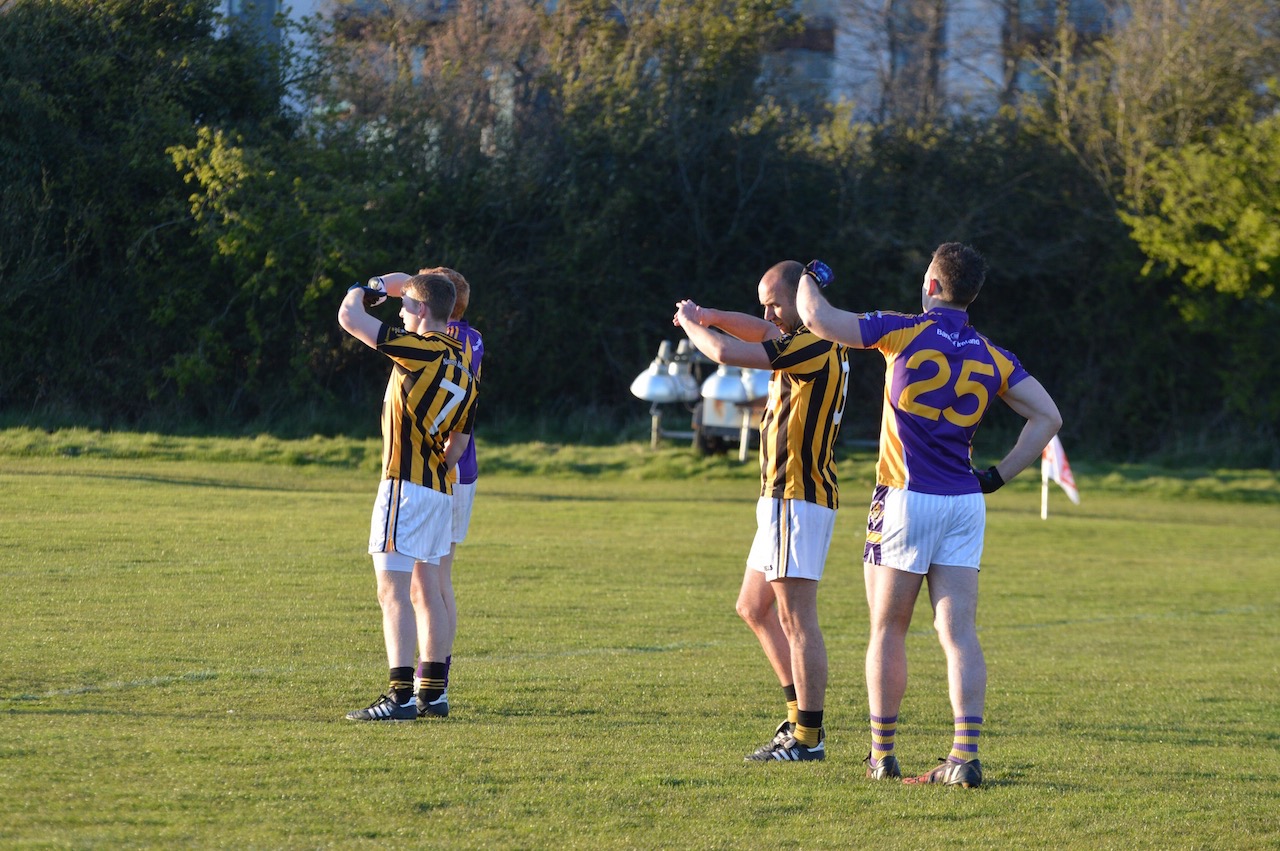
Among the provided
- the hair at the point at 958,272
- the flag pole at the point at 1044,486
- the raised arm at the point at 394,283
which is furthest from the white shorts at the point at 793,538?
the flag pole at the point at 1044,486

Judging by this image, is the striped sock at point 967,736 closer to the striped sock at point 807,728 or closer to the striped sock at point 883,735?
the striped sock at point 883,735

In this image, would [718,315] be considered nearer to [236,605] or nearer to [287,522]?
[236,605]

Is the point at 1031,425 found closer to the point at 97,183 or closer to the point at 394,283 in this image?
the point at 394,283

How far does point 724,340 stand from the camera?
5805mm

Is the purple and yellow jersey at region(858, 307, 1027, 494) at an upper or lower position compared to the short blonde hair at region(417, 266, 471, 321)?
lower

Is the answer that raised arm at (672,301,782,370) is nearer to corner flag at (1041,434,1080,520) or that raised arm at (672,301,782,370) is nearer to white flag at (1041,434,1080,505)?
white flag at (1041,434,1080,505)

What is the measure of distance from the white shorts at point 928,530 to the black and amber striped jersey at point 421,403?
203cm

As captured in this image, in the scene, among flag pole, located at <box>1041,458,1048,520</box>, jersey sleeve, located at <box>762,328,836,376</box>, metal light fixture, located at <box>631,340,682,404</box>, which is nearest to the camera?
jersey sleeve, located at <box>762,328,836,376</box>

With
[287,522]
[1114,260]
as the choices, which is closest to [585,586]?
[287,522]

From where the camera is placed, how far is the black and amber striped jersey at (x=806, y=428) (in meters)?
6.10

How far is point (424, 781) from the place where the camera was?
5328 mm

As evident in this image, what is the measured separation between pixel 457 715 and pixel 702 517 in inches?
448

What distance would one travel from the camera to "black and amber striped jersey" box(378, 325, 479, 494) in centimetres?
665

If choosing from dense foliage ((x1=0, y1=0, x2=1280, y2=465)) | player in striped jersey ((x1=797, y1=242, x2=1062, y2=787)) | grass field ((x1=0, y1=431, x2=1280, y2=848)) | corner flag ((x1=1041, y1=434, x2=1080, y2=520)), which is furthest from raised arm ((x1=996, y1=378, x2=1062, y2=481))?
dense foliage ((x1=0, y1=0, x2=1280, y2=465))
